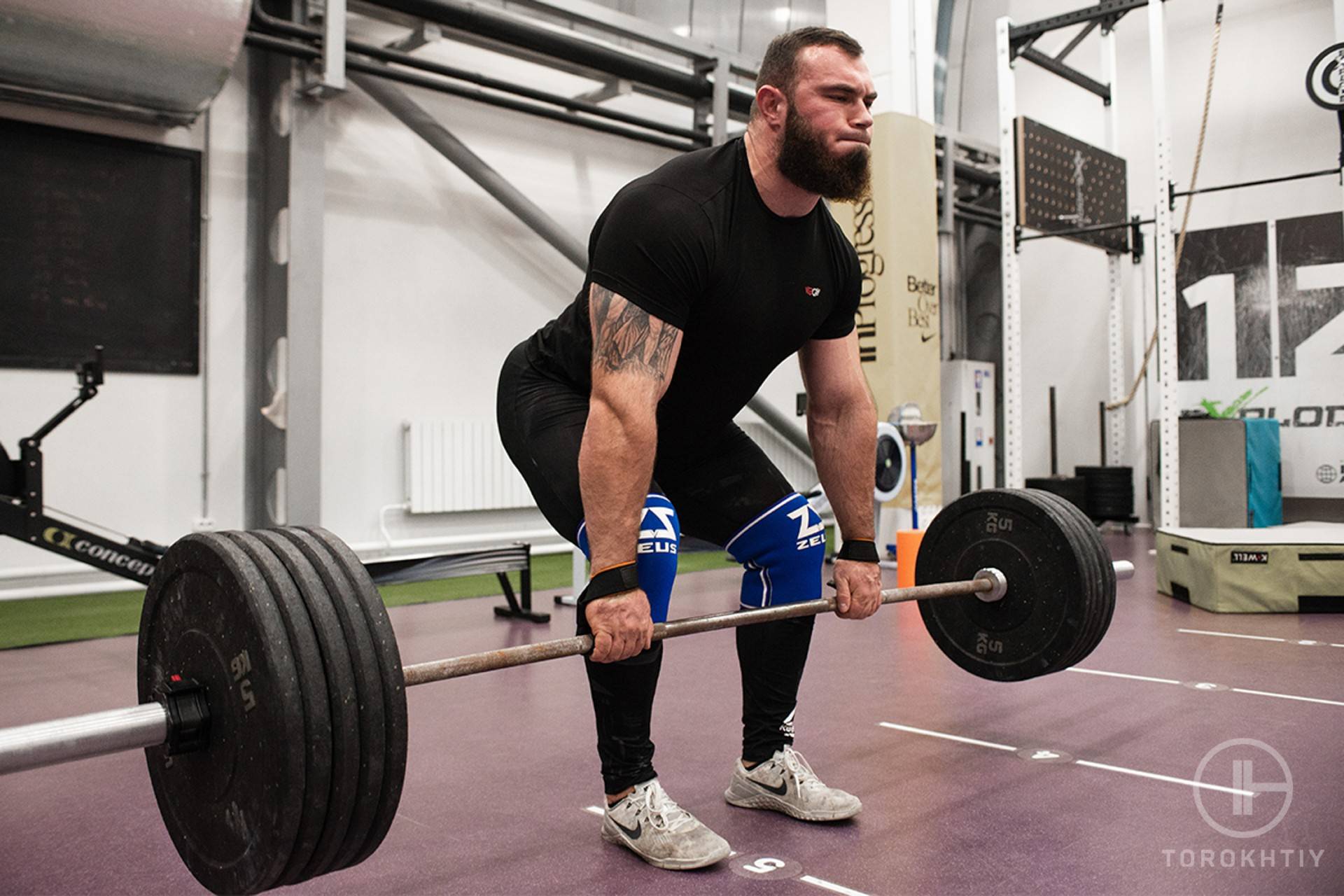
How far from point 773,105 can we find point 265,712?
1112 mm

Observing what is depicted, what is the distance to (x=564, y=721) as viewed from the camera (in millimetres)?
2418

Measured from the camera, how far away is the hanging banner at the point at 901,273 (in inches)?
210

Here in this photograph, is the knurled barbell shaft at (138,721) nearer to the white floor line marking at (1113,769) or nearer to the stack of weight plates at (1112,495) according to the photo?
the white floor line marking at (1113,769)

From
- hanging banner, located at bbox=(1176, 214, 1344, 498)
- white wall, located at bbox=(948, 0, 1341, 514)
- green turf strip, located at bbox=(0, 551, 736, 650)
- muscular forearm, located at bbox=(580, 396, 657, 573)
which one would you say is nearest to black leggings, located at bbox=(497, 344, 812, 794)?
muscular forearm, located at bbox=(580, 396, 657, 573)

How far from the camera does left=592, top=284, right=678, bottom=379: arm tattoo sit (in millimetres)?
1439

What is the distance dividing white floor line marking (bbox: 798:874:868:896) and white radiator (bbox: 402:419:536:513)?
4.23 meters

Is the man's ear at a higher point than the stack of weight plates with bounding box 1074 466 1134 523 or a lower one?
higher

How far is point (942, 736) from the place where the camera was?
2.25m

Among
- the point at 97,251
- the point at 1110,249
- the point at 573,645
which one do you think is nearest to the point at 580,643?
the point at 573,645

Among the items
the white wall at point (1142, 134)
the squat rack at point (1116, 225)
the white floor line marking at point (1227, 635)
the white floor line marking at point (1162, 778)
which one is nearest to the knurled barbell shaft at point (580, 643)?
the white floor line marking at point (1162, 778)

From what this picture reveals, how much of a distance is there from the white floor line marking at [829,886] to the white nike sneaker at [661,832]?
0.43ft

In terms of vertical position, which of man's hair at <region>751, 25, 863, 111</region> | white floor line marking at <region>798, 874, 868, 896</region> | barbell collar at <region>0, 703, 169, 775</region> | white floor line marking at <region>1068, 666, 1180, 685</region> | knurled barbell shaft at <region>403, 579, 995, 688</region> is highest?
man's hair at <region>751, 25, 863, 111</region>

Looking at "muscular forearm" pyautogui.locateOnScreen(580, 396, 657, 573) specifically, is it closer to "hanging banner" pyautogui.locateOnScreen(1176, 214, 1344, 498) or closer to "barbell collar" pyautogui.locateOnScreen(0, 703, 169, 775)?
"barbell collar" pyautogui.locateOnScreen(0, 703, 169, 775)

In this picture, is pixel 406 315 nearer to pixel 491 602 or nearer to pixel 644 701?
pixel 491 602
